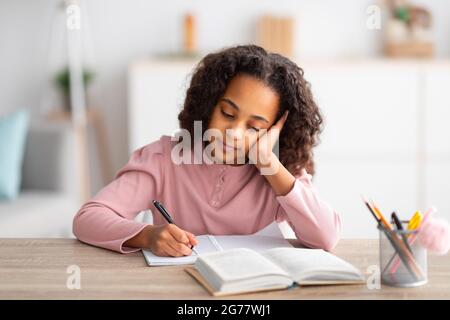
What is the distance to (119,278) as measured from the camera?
4.18ft

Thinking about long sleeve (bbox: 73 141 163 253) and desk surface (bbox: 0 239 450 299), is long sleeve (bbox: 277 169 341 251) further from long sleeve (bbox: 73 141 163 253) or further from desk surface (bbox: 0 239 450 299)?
long sleeve (bbox: 73 141 163 253)

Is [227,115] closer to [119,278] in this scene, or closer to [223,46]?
[119,278]

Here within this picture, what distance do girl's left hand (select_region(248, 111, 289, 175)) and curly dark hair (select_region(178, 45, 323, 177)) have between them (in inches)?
3.6

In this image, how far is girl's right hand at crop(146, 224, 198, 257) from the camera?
1.40 metres

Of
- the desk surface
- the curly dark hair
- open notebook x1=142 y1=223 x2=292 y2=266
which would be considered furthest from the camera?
the curly dark hair

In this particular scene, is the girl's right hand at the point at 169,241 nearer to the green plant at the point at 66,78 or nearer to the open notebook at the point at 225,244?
the open notebook at the point at 225,244

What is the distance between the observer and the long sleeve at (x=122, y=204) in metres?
1.50

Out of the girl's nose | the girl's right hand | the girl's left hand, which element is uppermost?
the girl's nose

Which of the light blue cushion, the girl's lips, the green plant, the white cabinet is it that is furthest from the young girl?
the green plant

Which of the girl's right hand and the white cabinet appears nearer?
the girl's right hand

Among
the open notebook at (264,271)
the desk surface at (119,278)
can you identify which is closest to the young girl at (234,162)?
the desk surface at (119,278)

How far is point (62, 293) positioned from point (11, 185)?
2.21 m

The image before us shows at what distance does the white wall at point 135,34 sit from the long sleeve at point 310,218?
2658 millimetres

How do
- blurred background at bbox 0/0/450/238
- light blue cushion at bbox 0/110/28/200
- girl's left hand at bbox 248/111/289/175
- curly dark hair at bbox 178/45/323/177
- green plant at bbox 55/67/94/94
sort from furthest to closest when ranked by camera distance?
green plant at bbox 55/67/94/94 → blurred background at bbox 0/0/450/238 → light blue cushion at bbox 0/110/28/200 → curly dark hair at bbox 178/45/323/177 → girl's left hand at bbox 248/111/289/175
